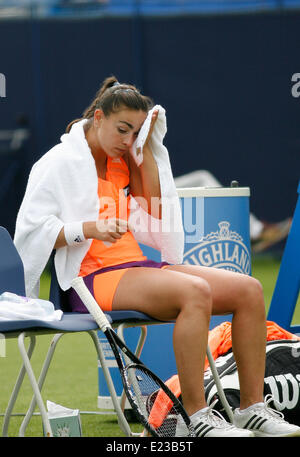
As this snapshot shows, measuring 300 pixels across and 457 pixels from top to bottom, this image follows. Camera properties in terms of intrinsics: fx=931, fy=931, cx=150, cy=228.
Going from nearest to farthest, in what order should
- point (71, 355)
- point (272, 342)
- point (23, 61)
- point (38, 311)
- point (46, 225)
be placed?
point (38, 311), point (46, 225), point (272, 342), point (71, 355), point (23, 61)

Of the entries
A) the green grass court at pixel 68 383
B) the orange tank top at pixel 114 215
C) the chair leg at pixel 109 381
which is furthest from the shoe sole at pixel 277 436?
the orange tank top at pixel 114 215

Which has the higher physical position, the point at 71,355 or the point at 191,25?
the point at 191,25

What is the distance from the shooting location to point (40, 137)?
927 cm

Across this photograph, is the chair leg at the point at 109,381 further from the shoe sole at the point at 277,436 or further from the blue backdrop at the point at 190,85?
the blue backdrop at the point at 190,85

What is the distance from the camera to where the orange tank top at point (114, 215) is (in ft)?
10.3

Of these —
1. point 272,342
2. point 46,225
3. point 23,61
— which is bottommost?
point 272,342

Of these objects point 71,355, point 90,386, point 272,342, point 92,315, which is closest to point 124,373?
point 92,315

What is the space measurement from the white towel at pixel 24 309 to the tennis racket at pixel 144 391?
0.11 metres

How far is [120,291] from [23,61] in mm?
6505

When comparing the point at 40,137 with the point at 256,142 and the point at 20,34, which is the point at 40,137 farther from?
the point at 256,142

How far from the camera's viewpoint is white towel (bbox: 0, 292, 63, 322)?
273cm


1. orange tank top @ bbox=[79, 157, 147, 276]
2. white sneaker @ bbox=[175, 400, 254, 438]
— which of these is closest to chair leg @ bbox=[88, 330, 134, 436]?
white sneaker @ bbox=[175, 400, 254, 438]

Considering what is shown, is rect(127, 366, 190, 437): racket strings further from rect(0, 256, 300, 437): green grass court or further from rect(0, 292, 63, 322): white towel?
rect(0, 256, 300, 437): green grass court

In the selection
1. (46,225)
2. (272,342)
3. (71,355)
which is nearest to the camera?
(46,225)
